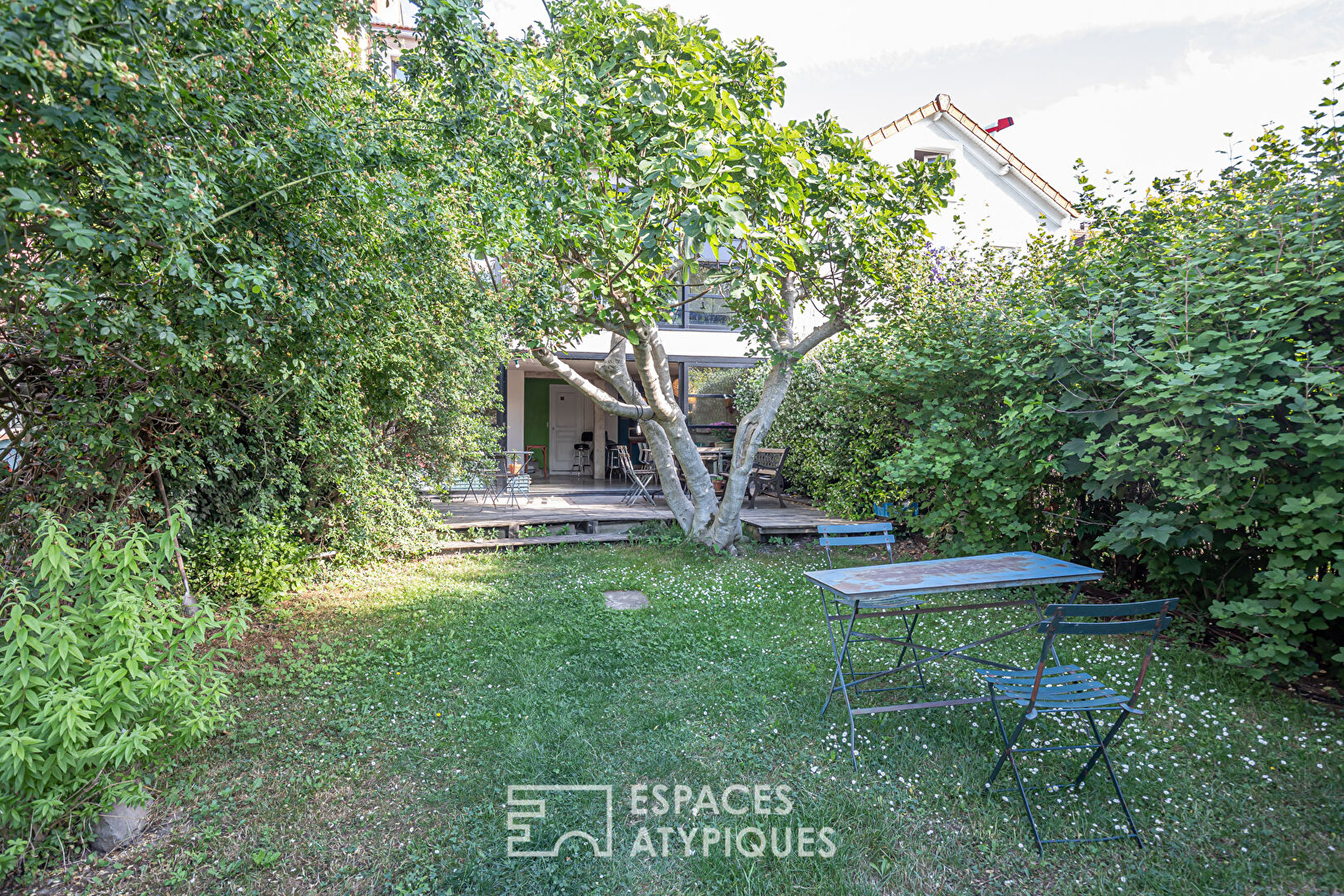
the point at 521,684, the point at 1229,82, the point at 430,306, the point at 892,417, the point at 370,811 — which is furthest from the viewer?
the point at 892,417

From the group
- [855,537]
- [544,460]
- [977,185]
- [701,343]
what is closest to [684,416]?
[855,537]

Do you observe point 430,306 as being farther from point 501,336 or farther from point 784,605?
point 784,605

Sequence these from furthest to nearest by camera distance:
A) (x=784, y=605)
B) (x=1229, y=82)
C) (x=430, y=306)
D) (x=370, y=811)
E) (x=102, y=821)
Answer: (x=1229, y=82), (x=430, y=306), (x=784, y=605), (x=370, y=811), (x=102, y=821)

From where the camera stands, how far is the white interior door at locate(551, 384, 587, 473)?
15.8 meters

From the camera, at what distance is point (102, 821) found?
2500mm

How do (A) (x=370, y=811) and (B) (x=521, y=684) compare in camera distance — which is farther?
(B) (x=521, y=684)

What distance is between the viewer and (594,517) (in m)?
8.49

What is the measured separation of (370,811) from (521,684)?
1.30m

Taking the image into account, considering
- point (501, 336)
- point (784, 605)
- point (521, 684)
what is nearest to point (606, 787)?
point (521, 684)

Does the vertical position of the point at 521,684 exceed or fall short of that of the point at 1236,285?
it falls short

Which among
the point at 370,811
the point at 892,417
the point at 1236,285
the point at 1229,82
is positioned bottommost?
the point at 370,811
